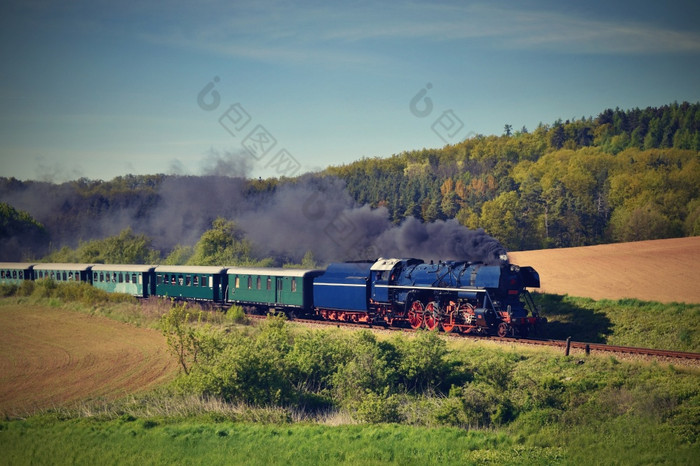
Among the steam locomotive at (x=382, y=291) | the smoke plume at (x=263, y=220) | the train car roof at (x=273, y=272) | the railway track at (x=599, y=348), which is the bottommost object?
the railway track at (x=599, y=348)

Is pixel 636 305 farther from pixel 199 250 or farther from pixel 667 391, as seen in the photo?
pixel 199 250

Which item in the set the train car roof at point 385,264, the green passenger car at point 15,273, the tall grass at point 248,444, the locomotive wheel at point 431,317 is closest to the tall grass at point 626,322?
the locomotive wheel at point 431,317

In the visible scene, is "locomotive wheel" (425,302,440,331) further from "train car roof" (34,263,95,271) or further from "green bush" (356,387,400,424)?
"train car roof" (34,263,95,271)

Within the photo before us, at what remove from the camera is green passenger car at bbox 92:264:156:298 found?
42.2 meters

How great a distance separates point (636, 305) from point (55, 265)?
4530 cm

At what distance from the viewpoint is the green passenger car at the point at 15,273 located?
53.0m

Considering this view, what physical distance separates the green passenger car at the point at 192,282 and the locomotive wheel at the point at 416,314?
1369 centimetres

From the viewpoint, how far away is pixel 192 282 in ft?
127

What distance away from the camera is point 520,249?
7025cm

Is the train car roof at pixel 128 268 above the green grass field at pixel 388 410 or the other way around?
above

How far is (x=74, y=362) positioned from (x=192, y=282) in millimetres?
13643

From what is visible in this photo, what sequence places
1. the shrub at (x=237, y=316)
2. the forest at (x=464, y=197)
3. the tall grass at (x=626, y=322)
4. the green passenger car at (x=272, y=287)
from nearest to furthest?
the tall grass at (x=626, y=322), the green passenger car at (x=272, y=287), the shrub at (x=237, y=316), the forest at (x=464, y=197)

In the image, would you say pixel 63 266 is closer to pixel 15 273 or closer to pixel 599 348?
pixel 15 273

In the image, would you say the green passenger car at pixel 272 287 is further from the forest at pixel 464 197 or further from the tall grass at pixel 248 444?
the tall grass at pixel 248 444
